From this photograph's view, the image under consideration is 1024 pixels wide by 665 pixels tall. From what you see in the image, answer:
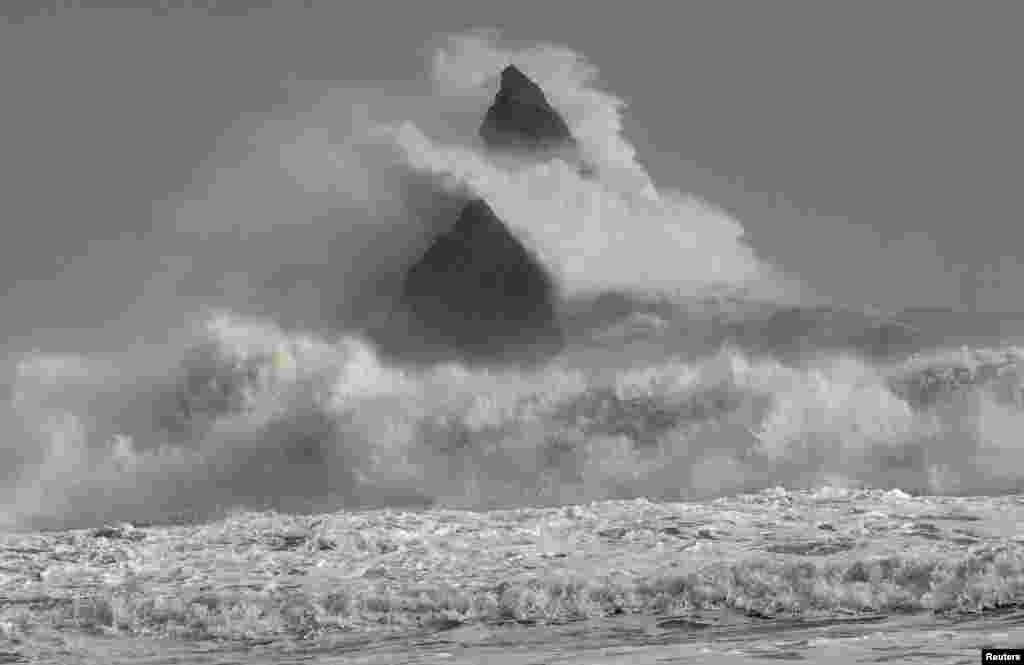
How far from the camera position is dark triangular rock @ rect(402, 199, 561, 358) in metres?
62.6

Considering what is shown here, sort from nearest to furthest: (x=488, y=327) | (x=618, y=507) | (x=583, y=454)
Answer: (x=618, y=507) < (x=583, y=454) < (x=488, y=327)

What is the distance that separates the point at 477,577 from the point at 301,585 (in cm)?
256

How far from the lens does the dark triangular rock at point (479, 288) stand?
205ft

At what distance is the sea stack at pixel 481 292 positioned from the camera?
6212 centimetres

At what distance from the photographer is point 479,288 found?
2537 inches

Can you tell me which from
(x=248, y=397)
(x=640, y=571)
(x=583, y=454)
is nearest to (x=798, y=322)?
(x=583, y=454)

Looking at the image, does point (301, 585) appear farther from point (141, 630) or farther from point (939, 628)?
point (939, 628)

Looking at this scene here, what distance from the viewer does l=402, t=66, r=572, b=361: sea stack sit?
204 ft

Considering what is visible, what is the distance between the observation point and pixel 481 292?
64.5 metres

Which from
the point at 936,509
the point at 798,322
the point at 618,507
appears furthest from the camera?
the point at 798,322

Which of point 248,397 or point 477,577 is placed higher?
point 248,397

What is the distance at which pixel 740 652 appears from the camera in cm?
1113

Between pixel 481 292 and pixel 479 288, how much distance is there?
0.26 metres

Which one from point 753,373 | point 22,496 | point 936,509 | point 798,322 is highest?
point 798,322
